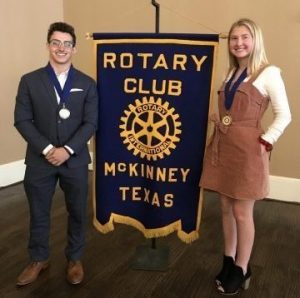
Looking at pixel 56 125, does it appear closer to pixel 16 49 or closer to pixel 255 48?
pixel 255 48

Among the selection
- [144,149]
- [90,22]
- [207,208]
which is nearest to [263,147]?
[144,149]

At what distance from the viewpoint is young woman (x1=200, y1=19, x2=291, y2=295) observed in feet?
6.04

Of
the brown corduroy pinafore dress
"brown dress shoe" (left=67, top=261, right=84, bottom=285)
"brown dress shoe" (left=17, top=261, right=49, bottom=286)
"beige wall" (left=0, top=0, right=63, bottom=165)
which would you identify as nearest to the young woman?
the brown corduroy pinafore dress

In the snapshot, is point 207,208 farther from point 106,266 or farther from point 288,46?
point 288,46

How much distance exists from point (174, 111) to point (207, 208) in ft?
5.15

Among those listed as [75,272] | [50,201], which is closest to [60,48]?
[50,201]

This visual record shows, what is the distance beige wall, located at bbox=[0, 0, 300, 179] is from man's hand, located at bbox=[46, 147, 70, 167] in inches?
71.2

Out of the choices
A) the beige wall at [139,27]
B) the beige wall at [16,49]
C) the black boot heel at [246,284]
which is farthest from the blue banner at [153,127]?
the beige wall at [16,49]

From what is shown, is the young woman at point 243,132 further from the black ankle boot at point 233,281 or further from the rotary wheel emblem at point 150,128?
the rotary wheel emblem at point 150,128

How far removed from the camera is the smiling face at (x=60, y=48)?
6.39 ft

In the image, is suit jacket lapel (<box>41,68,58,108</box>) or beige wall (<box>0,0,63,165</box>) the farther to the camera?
beige wall (<box>0,0,63,165</box>)

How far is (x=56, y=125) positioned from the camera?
78.0 inches

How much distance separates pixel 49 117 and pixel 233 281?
134 cm

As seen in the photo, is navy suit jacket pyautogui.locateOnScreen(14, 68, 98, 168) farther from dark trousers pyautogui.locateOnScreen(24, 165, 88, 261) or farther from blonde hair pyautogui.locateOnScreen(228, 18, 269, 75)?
blonde hair pyautogui.locateOnScreen(228, 18, 269, 75)
